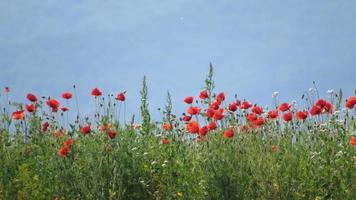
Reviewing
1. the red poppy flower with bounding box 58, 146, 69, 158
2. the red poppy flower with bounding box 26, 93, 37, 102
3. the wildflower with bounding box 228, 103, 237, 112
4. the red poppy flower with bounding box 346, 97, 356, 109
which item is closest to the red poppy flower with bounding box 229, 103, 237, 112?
the wildflower with bounding box 228, 103, 237, 112

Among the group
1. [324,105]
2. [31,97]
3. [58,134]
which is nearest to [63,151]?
[58,134]

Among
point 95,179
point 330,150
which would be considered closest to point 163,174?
point 95,179

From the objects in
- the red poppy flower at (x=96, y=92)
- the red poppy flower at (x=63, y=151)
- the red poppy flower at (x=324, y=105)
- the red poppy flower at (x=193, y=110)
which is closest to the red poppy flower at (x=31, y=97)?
the red poppy flower at (x=96, y=92)

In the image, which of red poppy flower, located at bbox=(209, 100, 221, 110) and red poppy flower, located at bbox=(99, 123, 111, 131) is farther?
red poppy flower, located at bbox=(209, 100, 221, 110)

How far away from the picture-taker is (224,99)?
7.61m

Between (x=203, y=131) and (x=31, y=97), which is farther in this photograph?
(x=31, y=97)

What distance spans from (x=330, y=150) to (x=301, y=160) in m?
0.75

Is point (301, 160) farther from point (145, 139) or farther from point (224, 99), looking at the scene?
point (145, 139)

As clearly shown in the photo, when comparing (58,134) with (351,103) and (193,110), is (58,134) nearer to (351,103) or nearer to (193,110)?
(193,110)

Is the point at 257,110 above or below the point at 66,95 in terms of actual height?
below

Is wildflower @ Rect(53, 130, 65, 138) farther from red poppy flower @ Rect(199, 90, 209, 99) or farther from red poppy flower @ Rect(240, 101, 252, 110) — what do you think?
red poppy flower @ Rect(240, 101, 252, 110)

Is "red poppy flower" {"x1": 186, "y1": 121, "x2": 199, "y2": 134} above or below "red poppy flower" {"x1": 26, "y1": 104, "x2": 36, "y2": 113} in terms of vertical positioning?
below

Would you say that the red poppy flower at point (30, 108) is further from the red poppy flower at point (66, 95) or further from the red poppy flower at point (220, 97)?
the red poppy flower at point (220, 97)

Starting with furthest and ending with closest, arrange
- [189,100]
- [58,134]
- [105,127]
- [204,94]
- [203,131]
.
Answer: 1. [189,100]
2. [58,134]
3. [204,94]
4. [105,127]
5. [203,131]
